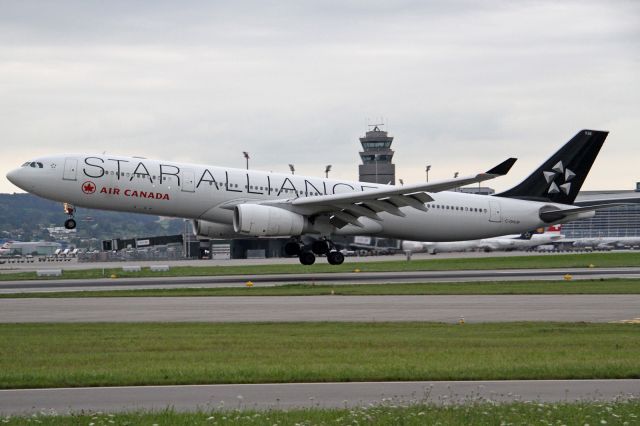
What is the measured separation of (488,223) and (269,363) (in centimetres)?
3942

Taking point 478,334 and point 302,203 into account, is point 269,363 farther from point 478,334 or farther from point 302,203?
point 302,203

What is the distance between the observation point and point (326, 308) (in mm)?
28812

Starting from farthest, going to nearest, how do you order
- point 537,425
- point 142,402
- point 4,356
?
point 4,356
point 142,402
point 537,425

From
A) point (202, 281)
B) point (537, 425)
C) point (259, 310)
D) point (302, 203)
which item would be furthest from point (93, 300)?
point (537, 425)

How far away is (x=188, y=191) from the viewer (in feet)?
153

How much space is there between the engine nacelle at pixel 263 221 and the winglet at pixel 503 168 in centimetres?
1019

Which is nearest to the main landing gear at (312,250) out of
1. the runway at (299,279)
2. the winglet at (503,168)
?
the runway at (299,279)

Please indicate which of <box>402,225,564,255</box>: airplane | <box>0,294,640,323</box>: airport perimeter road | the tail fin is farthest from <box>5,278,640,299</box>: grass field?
<box>402,225,564,255</box>: airplane

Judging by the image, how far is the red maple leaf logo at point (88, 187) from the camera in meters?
45.2

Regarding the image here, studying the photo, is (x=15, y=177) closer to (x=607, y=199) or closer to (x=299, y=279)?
(x=299, y=279)

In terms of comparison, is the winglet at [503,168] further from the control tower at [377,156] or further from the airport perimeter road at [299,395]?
the control tower at [377,156]

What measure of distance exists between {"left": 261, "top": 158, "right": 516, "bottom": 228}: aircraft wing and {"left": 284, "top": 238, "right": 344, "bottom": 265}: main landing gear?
5.14 feet

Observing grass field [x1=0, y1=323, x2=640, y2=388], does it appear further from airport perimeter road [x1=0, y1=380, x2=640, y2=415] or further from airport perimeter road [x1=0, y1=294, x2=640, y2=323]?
airport perimeter road [x1=0, y1=294, x2=640, y2=323]

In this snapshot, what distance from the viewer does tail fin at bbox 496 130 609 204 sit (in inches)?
2152
